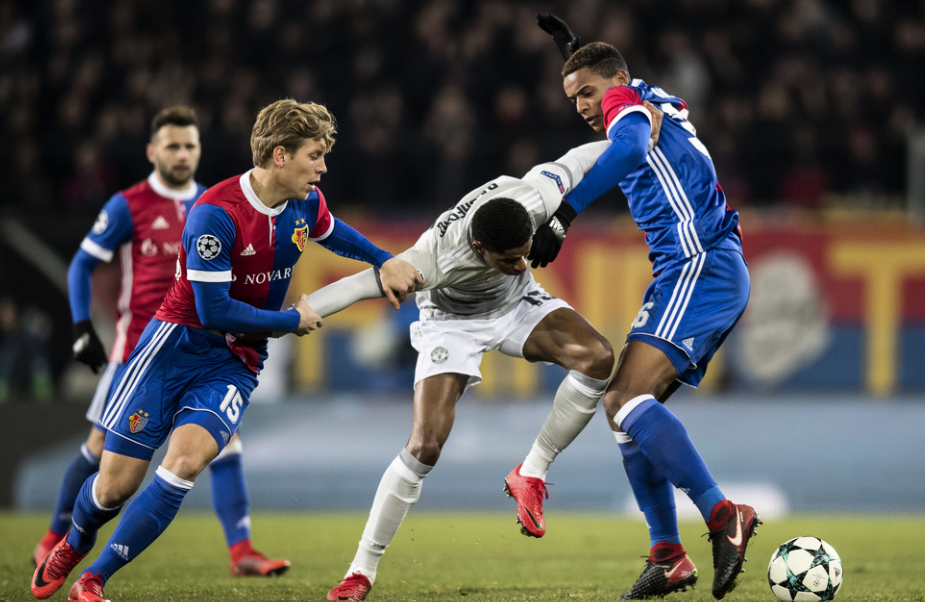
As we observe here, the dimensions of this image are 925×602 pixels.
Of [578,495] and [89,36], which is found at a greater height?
[89,36]

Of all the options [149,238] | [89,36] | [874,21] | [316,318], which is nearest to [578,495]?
[149,238]

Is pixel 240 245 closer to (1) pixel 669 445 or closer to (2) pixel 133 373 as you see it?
(2) pixel 133 373

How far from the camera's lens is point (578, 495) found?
1016cm

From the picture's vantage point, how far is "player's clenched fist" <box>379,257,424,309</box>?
468 cm

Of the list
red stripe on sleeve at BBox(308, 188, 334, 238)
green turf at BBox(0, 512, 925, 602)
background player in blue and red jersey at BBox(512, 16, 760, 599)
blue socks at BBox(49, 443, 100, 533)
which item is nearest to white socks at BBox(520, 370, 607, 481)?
background player in blue and red jersey at BBox(512, 16, 760, 599)

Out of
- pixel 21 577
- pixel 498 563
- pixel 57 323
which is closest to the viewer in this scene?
pixel 21 577

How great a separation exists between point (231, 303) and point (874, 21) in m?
11.8

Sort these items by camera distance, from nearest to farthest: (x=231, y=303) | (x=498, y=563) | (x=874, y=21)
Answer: (x=231, y=303) < (x=498, y=563) < (x=874, y=21)

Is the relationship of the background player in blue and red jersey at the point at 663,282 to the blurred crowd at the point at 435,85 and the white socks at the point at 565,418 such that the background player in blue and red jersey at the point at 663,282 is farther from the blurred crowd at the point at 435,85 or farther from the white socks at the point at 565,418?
the blurred crowd at the point at 435,85

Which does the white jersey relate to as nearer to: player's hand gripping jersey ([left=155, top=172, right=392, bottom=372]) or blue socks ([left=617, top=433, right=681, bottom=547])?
player's hand gripping jersey ([left=155, top=172, right=392, bottom=372])

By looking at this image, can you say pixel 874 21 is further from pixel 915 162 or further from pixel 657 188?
pixel 657 188

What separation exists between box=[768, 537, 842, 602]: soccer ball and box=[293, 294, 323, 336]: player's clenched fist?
233cm

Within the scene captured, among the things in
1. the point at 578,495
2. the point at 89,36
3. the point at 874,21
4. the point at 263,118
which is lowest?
the point at 578,495

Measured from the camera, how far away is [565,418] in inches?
201
